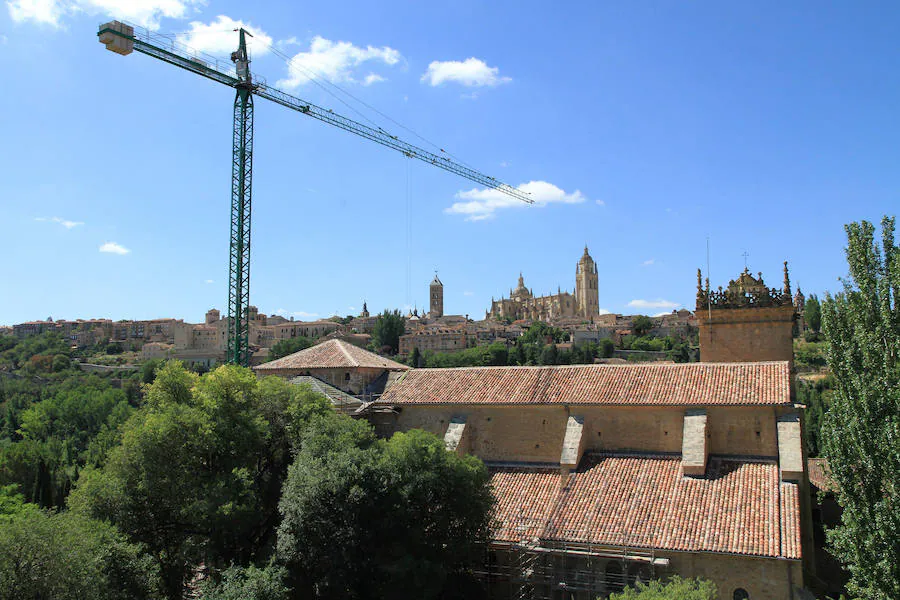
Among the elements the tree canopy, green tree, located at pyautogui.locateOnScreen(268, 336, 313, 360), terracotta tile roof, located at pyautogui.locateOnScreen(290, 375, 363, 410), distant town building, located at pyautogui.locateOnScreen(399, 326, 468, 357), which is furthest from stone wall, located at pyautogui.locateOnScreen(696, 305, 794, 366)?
distant town building, located at pyautogui.locateOnScreen(399, 326, 468, 357)

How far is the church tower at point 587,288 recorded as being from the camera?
19062 cm

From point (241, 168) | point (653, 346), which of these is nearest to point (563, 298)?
point (653, 346)

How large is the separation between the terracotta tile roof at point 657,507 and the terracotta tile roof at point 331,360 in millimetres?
8175

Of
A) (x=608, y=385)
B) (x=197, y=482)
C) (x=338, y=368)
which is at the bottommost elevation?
(x=197, y=482)

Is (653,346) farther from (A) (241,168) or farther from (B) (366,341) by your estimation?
(A) (241,168)

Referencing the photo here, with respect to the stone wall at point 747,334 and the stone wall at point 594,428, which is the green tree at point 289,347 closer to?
the stone wall at point 594,428

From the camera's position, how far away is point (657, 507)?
18984mm

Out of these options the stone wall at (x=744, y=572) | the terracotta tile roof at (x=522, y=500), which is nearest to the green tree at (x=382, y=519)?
the terracotta tile roof at (x=522, y=500)

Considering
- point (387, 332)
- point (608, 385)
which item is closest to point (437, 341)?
point (387, 332)

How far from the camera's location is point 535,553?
1888cm

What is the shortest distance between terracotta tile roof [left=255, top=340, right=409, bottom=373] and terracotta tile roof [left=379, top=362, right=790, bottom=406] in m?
2.23

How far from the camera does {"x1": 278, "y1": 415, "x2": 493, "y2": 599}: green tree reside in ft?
56.1

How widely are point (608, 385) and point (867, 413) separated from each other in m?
9.83

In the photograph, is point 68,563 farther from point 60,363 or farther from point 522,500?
point 60,363
